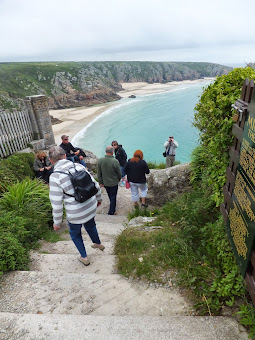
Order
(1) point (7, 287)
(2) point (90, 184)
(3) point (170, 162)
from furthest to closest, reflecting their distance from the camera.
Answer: (3) point (170, 162) → (2) point (90, 184) → (1) point (7, 287)

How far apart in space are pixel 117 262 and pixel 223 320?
1.61 meters

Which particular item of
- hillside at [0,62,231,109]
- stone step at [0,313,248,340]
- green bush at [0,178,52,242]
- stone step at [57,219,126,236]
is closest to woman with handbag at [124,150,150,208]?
stone step at [57,219,126,236]

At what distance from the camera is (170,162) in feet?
31.3

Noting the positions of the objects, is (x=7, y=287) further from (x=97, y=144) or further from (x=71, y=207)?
(x=97, y=144)

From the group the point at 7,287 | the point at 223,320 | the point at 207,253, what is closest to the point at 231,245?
the point at 207,253

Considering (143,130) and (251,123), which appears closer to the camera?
(251,123)

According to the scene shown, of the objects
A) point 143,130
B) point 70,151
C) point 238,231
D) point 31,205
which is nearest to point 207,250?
point 238,231

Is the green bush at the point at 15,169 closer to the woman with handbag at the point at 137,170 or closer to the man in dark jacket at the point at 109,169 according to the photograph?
the man in dark jacket at the point at 109,169

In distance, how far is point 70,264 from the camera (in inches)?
141

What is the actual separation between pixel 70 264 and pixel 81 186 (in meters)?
1.45

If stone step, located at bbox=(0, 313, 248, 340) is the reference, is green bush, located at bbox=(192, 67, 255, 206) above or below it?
above

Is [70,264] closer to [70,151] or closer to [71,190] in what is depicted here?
[71,190]

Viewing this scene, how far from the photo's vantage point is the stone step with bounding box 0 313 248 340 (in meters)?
2.12

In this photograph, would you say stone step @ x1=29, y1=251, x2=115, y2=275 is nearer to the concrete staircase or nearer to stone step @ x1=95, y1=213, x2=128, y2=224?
the concrete staircase
